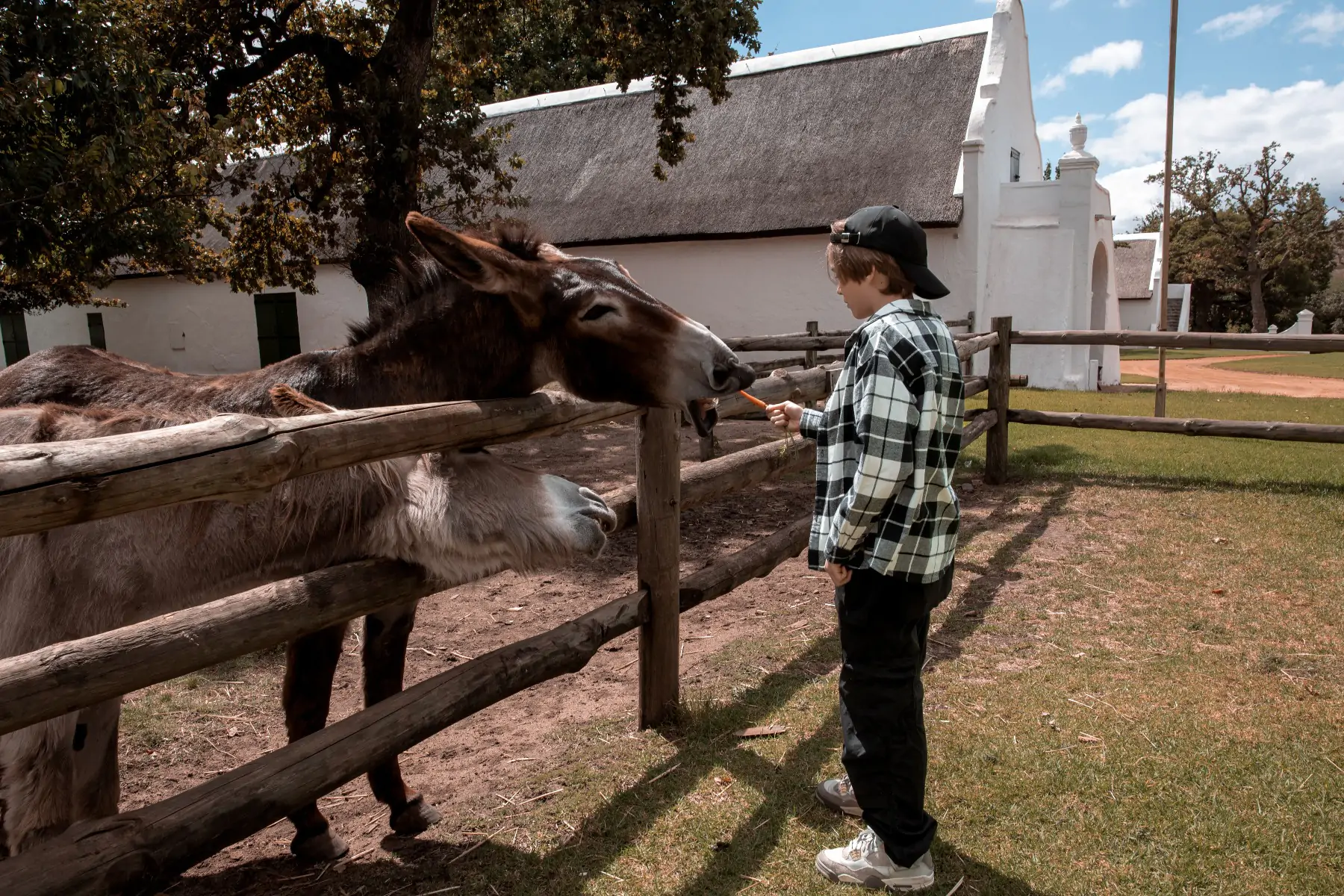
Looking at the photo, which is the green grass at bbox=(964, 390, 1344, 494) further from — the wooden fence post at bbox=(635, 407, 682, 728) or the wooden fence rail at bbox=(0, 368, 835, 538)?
the wooden fence rail at bbox=(0, 368, 835, 538)

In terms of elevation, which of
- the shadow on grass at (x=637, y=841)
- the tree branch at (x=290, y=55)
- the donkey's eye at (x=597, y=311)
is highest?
the tree branch at (x=290, y=55)

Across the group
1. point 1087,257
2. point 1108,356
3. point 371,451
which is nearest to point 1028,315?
point 1087,257

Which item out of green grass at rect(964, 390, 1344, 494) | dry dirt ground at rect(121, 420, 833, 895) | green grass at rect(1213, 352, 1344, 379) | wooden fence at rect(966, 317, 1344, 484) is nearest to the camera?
dry dirt ground at rect(121, 420, 833, 895)

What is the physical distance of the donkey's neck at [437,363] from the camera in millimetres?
2975

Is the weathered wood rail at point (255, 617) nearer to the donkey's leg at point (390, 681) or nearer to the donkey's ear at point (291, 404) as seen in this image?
the donkey's ear at point (291, 404)

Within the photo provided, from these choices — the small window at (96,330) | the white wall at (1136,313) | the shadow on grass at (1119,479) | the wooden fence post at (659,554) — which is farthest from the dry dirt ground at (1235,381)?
the small window at (96,330)

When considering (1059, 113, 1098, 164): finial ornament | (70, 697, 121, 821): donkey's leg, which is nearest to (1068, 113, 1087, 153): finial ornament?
(1059, 113, 1098, 164): finial ornament

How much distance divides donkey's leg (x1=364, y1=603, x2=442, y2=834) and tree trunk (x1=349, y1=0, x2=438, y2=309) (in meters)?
Result: 6.93

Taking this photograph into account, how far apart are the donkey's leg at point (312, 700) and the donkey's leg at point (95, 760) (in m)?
0.63

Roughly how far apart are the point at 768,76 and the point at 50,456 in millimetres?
21396

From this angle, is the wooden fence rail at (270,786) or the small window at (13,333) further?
the small window at (13,333)

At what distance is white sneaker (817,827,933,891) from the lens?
2.73 m

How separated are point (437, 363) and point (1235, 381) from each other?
2249 centimetres

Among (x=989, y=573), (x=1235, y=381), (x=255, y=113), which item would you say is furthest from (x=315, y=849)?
(x=1235, y=381)
